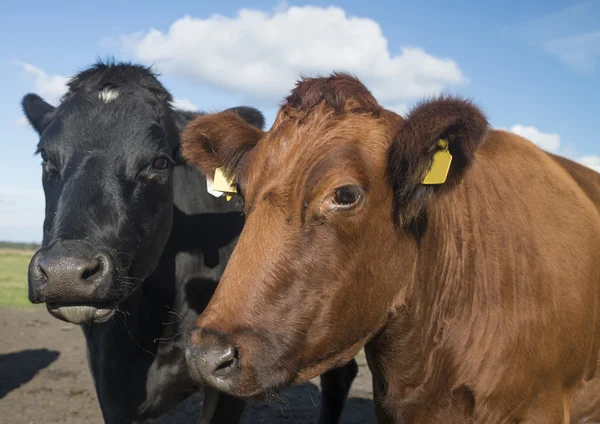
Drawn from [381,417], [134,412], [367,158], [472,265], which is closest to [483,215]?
[472,265]

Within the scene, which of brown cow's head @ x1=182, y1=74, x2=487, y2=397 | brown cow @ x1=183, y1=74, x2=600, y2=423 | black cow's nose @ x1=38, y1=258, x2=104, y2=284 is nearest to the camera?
brown cow's head @ x1=182, y1=74, x2=487, y2=397

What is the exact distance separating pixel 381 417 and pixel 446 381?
668mm

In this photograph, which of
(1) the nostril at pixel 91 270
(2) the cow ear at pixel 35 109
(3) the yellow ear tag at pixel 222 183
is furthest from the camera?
(2) the cow ear at pixel 35 109

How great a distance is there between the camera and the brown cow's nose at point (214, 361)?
265cm

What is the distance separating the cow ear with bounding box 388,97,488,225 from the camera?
3010 millimetres

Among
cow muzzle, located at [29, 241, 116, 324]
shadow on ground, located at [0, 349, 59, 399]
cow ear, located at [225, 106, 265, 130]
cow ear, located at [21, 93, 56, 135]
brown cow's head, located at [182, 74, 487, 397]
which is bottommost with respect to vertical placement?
shadow on ground, located at [0, 349, 59, 399]

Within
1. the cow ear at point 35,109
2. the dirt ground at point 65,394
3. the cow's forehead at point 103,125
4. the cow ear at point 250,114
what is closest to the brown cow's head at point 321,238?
the cow's forehead at point 103,125

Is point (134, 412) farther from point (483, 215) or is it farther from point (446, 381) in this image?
point (483, 215)

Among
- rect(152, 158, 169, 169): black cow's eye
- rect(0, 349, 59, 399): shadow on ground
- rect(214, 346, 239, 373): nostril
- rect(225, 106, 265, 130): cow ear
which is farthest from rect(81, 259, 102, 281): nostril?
rect(0, 349, 59, 399): shadow on ground

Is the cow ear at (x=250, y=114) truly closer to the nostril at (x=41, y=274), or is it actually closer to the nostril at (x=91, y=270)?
the nostril at (x=91, y=270)

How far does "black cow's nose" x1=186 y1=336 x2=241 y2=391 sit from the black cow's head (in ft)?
4.98

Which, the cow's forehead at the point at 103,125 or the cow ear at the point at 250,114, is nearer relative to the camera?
the cow's forehead at the point at 103,125

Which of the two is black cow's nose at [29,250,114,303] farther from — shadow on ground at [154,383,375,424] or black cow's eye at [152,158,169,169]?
shadow on ground at [154,383,375,424]

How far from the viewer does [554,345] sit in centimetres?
369
